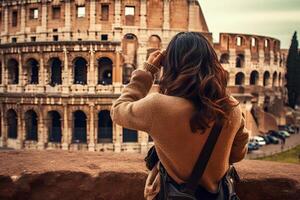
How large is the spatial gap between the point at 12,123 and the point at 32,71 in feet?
12.6

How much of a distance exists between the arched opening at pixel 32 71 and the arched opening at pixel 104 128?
5.25 metres

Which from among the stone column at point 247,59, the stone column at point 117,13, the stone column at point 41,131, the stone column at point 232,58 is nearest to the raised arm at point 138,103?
the stone column at point 41,131

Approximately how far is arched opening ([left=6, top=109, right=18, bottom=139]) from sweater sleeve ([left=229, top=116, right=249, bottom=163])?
1022 inches

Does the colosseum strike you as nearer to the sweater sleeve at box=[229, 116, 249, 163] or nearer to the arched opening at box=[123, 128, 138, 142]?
the arched opening at box=[123, 128, 138, 142]

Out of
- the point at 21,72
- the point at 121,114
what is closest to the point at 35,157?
the point at 121,114

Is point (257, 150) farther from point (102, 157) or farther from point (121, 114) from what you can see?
point (121, 114)

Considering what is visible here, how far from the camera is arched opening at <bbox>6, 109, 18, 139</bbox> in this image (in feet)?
88.1

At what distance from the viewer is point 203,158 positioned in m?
2.22

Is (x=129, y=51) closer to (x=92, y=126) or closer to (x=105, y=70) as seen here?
(x=105, y=70)

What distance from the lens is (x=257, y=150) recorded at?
28.1 meters

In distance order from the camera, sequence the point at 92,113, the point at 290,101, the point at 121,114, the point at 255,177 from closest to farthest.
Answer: the point at 121,114
the point at 255,177
the point at 92,113
the point at 290,101

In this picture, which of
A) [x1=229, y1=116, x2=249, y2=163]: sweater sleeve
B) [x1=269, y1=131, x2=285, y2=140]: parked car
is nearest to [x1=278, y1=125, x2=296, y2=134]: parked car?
[x1=269, y1=131, x2=285, y2=140]: parked car

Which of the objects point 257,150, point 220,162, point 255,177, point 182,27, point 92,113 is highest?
point 182,27

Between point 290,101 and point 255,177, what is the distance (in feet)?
144
